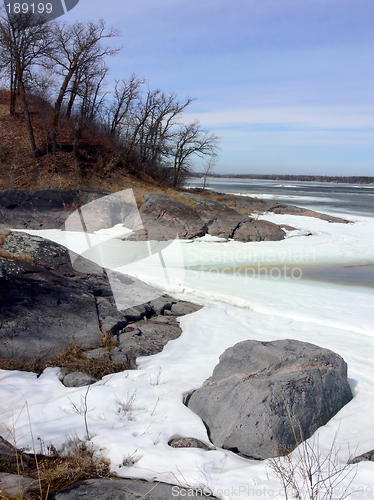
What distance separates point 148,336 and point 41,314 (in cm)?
194

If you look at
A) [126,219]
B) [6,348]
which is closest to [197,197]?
[126,219]

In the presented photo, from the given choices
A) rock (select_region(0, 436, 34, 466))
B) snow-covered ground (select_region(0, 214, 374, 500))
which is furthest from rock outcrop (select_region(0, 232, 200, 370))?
rock (select_region(0, 436, 34, 466))

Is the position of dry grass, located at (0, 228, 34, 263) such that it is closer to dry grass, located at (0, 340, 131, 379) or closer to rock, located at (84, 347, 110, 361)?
dry grass, located at (0, 340, 131, 379)

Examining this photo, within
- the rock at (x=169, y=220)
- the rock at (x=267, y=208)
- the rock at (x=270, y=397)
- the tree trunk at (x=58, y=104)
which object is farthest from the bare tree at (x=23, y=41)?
the rock at (x=270, y=397)

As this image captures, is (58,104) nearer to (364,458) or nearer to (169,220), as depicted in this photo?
(169,220)

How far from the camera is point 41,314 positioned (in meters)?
5.98

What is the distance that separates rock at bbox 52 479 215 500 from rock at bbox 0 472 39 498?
210mm

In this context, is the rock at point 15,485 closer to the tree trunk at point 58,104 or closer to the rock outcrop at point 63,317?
the rock outcrop at point 63,317

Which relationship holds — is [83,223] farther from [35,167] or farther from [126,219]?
[35,167]

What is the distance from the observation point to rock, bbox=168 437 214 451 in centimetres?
348

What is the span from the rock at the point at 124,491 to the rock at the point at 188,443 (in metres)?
0.60

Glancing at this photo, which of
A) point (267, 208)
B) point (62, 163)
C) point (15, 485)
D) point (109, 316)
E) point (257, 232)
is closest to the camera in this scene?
point (15, 485)

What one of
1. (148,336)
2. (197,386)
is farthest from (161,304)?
(197,386)

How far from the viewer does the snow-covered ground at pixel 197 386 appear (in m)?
3.11
